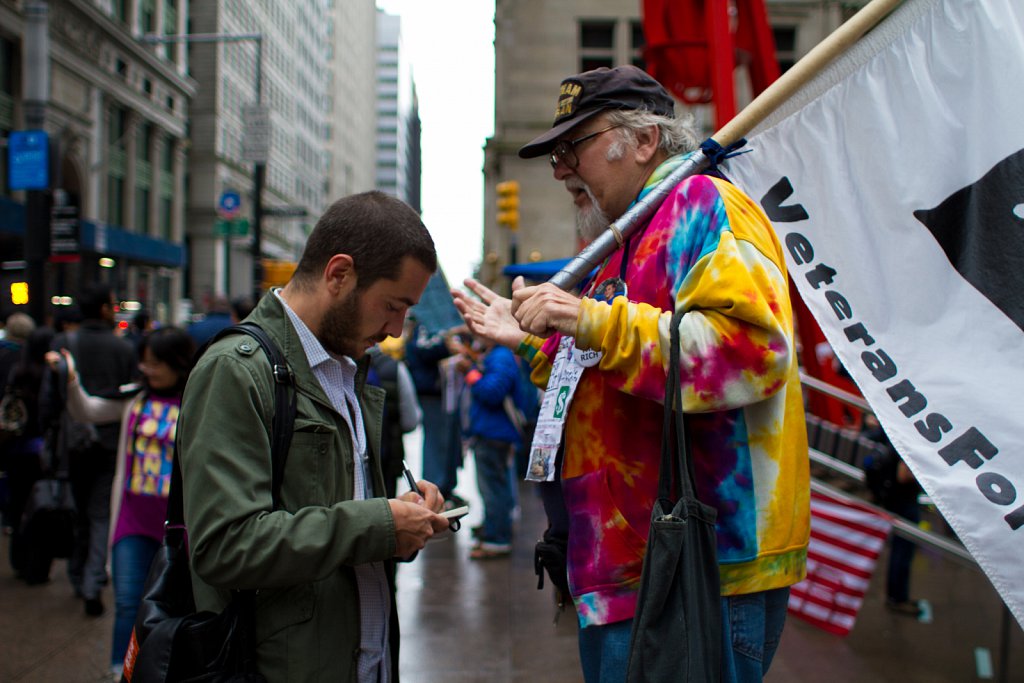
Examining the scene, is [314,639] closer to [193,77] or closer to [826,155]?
[826,155]

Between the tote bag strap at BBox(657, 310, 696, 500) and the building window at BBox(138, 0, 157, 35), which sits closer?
the tote bag strap at BBox(657, 310, 696, 500)

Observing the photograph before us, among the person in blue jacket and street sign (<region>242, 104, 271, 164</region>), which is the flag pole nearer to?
the person in blue jacket

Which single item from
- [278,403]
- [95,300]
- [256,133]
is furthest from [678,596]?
[256,133]

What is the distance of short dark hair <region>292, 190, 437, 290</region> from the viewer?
6.79ft

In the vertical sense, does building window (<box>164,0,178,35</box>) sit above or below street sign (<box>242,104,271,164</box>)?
above

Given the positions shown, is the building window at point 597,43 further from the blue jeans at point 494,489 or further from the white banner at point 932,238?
the white banner at point 932,238

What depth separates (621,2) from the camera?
2705 cm

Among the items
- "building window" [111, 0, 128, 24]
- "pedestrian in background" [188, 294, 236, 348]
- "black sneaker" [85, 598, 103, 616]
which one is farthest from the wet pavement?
"building window" [111, 0, 128, 24]

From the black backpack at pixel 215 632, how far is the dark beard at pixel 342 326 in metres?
0.15

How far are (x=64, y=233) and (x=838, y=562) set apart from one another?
30.5 ft

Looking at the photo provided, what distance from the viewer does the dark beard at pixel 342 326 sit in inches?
83.0

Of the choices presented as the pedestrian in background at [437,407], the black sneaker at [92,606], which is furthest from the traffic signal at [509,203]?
the black sneaker at [92,606]

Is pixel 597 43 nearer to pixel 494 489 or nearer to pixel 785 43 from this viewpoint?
pixel 785 43

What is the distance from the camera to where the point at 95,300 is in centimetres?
682
